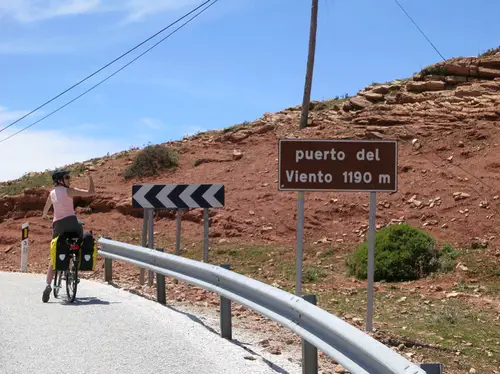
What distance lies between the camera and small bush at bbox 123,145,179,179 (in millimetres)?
30188

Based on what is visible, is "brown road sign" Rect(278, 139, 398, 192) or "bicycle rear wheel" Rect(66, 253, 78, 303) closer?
"brown road sign" Rect(278, 139, 398, 192)

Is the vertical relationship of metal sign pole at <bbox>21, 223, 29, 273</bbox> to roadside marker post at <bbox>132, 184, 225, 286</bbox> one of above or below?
below

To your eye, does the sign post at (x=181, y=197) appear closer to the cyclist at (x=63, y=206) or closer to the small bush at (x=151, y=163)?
the cyclist at (x=63, y=206)

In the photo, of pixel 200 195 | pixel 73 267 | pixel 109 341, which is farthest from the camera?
pixel 200 195

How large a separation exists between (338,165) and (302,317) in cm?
364

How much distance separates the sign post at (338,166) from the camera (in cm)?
996

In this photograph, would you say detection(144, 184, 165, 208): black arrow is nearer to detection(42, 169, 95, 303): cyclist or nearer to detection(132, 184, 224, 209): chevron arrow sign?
detection(132, 184, 224, 209): chevron arrow sign

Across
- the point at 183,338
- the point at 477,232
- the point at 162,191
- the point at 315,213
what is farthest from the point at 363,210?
the point at 183,338

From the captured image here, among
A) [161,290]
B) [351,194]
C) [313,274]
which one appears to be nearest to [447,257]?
[313,274]

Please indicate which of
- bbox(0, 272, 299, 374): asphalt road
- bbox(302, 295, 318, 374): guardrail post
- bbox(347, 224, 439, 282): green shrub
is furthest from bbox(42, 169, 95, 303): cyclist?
bbox(347, 224, 439, 282): green shrub

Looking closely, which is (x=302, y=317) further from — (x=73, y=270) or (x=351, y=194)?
(x=351, y=194)

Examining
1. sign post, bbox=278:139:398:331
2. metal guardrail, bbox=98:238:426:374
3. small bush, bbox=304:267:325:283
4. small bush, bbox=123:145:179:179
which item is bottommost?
small bush, bbox=304:267:325:283

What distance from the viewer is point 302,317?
670cm

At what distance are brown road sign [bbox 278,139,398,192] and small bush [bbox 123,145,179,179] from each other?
67.1ft
